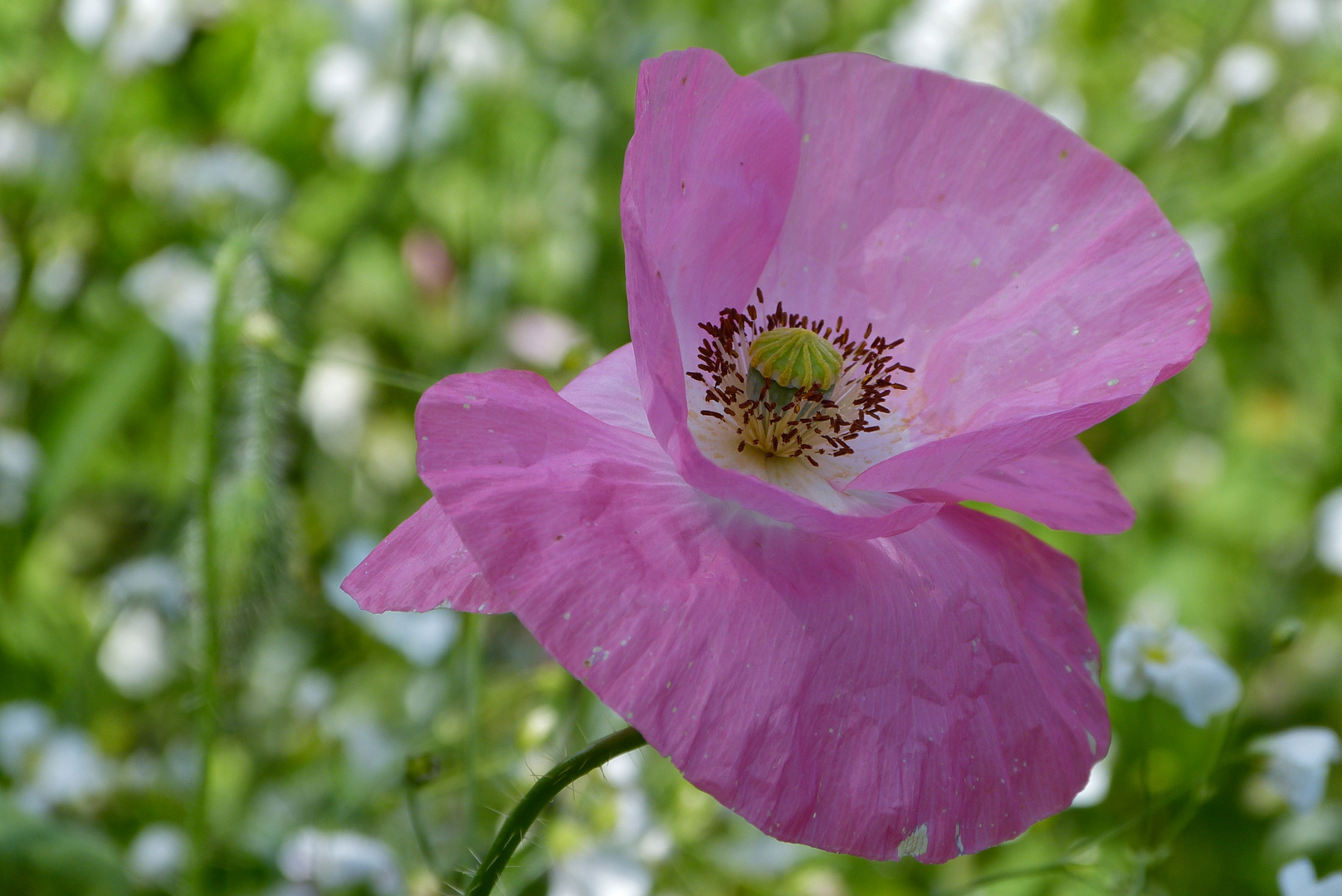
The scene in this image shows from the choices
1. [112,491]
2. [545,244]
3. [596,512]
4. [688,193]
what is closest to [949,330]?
[688,193]

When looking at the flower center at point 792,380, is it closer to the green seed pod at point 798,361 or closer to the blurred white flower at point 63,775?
the green seed pod at point 798,361

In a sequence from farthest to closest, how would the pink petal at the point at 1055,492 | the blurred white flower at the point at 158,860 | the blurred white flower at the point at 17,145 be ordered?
the blurred white flower at the point at 17,145
the blurred white flower at the point at 158,860
the pink petal at the point at 1055,492

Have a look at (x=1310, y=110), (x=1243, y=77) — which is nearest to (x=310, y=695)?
(x=1243, y=77)

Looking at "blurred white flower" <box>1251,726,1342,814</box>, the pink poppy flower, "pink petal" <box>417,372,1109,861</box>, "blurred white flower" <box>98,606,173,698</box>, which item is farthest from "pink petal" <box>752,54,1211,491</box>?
"blurred white flower" <box>98,606,173,698</box>

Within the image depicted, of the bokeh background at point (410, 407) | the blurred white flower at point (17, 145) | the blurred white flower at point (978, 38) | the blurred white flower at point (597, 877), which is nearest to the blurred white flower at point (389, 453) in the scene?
the bokeh background at point (410, 407)

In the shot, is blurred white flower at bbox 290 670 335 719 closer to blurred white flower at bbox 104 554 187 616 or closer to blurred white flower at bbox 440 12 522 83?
blurred white flower at bbox 104 554 187 616

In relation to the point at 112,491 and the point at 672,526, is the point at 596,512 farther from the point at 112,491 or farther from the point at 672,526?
the point at 112,491

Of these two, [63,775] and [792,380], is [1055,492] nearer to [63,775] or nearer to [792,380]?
[792,380]

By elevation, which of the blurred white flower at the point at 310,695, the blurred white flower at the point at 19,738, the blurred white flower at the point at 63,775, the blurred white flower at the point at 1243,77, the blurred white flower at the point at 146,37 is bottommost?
the blurred white flower at the point at 63,775
